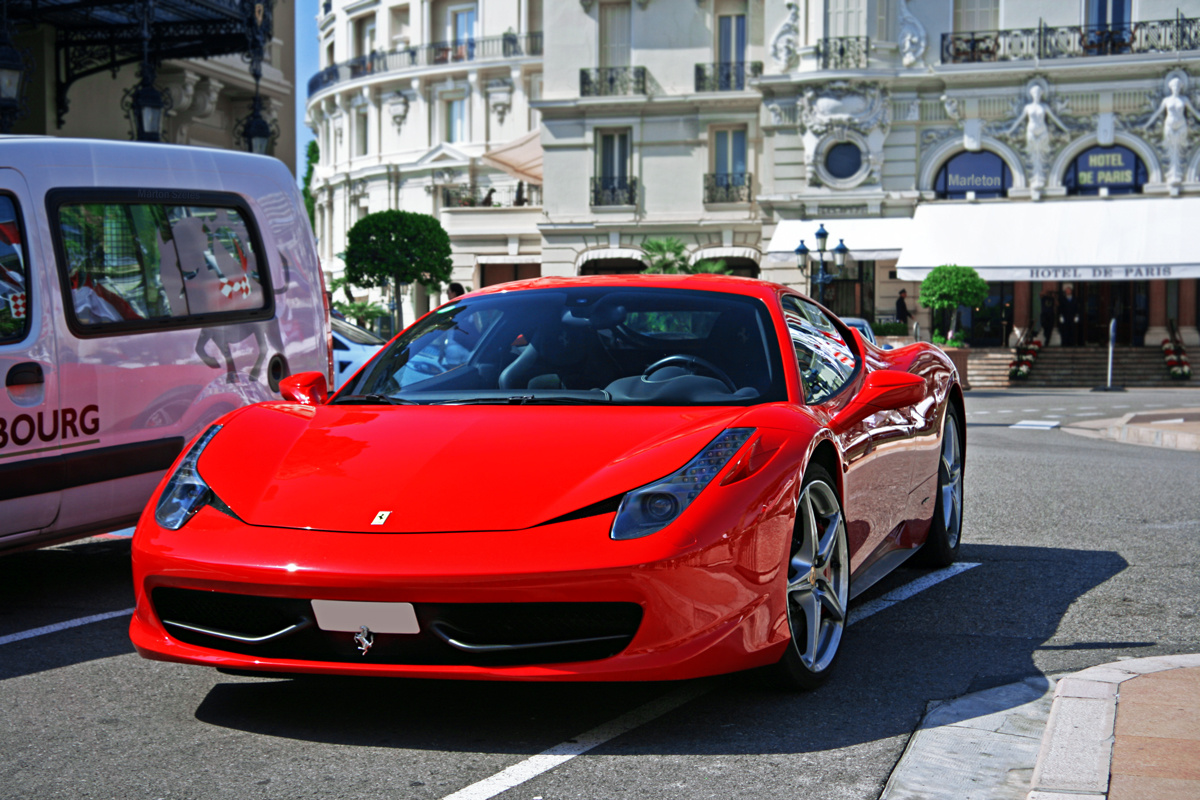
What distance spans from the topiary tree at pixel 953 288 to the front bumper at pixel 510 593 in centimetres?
2827

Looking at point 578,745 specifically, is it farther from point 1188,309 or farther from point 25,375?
point 1188,309

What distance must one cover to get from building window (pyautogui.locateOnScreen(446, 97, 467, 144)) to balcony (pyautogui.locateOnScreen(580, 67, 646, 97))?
16219 mm

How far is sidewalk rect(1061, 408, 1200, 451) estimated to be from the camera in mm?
15070

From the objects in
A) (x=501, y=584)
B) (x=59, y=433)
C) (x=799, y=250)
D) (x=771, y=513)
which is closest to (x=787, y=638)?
(x=771, y=513)

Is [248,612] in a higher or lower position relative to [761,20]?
lower

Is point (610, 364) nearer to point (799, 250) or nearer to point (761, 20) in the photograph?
point (799, 250)

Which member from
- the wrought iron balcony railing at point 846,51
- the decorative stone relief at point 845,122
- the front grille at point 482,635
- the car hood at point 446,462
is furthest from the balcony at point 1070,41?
the front grille at point 482,635

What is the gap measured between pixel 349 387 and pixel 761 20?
122 ft

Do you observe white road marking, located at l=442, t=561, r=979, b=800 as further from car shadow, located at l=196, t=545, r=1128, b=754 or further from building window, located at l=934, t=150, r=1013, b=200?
building window, located at l=934, t=150, r=1013, b=200

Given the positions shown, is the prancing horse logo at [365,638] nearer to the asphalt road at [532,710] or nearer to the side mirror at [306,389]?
the asphalt road at [532,710]

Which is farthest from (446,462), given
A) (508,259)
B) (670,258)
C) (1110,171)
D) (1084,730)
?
(508,259)

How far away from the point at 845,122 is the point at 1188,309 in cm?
1016

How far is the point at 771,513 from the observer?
375cm

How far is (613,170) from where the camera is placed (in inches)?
1619
